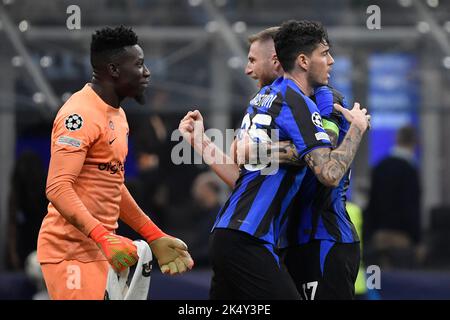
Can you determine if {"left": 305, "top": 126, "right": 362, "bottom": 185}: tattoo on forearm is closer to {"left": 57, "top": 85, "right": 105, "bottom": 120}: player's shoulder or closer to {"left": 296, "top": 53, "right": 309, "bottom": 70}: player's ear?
{"left": 296, "top": 53, "right": 309, "bottom": 70}: player's ear

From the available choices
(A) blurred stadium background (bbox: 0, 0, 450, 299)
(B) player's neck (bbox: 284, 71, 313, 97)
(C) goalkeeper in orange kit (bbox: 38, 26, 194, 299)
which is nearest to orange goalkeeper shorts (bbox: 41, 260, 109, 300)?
(C) goalkeeper in orange kit (bbox: 38, 26, 194, 299)

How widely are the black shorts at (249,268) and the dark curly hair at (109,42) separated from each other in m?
1.08

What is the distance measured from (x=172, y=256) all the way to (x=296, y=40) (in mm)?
1231

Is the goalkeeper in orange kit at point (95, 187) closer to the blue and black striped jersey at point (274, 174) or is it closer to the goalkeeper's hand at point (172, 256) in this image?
the goalkeeper's hand at point (172, 256)

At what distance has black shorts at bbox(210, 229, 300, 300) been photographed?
506 centimetres

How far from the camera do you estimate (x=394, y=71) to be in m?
10.9

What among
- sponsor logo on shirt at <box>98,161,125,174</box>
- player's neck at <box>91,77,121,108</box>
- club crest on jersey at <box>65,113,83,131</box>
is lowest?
sponsor logo on shirt at <box>98,161,125,174</box>

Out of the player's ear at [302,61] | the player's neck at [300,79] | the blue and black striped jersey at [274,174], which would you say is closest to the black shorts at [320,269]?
the blue and black striped jersey at [274,174]

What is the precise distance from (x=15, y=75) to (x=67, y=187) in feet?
18.1

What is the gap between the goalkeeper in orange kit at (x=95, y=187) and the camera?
17.1ft

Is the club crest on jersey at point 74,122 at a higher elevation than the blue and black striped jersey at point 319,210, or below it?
higher

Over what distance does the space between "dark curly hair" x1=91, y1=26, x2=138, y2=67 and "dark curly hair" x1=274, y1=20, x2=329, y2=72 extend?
0.77m
